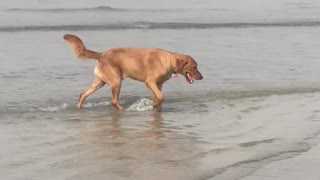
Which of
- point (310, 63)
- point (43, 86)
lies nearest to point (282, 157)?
point (43, 86)

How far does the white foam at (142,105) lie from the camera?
1054 centimetres

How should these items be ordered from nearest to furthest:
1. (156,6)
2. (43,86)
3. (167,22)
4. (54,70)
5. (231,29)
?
(43,86)
(54,70)
(231,29)
(167,22)
(156,6)

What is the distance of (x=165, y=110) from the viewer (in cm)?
1062

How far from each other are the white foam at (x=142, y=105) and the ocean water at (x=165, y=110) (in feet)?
0.05

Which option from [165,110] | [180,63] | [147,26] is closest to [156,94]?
[165,110]

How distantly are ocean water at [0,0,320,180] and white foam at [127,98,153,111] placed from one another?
15mm

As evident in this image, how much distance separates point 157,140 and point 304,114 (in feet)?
8.24

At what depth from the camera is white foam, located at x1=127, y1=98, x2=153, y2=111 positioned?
10.5 metres

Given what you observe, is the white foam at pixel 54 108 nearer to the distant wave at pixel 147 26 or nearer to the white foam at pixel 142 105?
the white foam at pixel 142 105

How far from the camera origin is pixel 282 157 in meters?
7.73

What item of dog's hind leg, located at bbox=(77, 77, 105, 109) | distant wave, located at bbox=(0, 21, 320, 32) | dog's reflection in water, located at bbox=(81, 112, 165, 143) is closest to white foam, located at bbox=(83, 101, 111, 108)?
dog's hind leg, located at bbox=(77, 77, 105, 109)

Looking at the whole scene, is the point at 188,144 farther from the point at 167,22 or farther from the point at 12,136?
the point at 167,22

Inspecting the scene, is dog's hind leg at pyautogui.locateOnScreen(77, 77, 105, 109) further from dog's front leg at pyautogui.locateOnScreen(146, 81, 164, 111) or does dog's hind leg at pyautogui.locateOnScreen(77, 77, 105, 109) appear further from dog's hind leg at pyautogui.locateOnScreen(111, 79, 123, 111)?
dog's front leg at pyautogui.locateOnScreen(146, 81, 164, 111)

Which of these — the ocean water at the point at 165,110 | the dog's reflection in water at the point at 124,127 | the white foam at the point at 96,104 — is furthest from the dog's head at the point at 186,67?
the white foam at the point at 96,104
